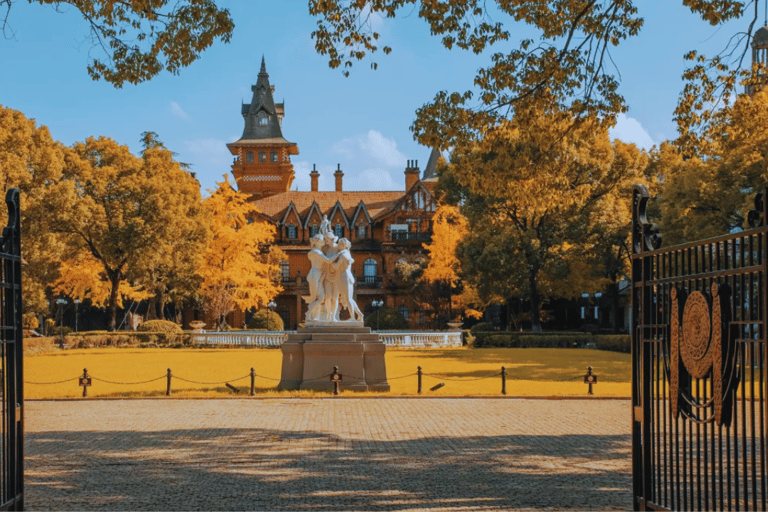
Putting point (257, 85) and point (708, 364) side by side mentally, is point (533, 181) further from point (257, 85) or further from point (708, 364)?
point (257, 85)

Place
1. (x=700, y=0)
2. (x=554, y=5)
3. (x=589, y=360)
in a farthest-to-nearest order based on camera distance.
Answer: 1. (x=589, y=360)
2. (x=554, y=5)
3. (x=700, y=0)

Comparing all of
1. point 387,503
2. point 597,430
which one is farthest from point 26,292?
point 387,503

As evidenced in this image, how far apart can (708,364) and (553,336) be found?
37.4 metres

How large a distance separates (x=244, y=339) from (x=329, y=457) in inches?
1366

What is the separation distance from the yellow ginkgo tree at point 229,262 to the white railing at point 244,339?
7.24 m

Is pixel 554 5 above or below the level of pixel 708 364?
above

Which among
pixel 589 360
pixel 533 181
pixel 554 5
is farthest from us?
pixel 589 360

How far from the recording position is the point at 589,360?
106 feet

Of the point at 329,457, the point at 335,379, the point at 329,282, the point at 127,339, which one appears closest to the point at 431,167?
the point at 127,339

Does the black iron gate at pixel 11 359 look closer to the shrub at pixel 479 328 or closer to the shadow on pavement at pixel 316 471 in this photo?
the shadow on pavement at pixel 316 471

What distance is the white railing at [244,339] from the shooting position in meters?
44.6

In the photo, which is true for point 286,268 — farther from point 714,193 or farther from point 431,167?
point 714,193

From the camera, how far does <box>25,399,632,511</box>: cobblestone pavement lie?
8.29m

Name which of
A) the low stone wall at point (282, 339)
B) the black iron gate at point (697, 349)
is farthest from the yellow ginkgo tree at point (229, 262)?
the black iron gate at point (697, 349)
